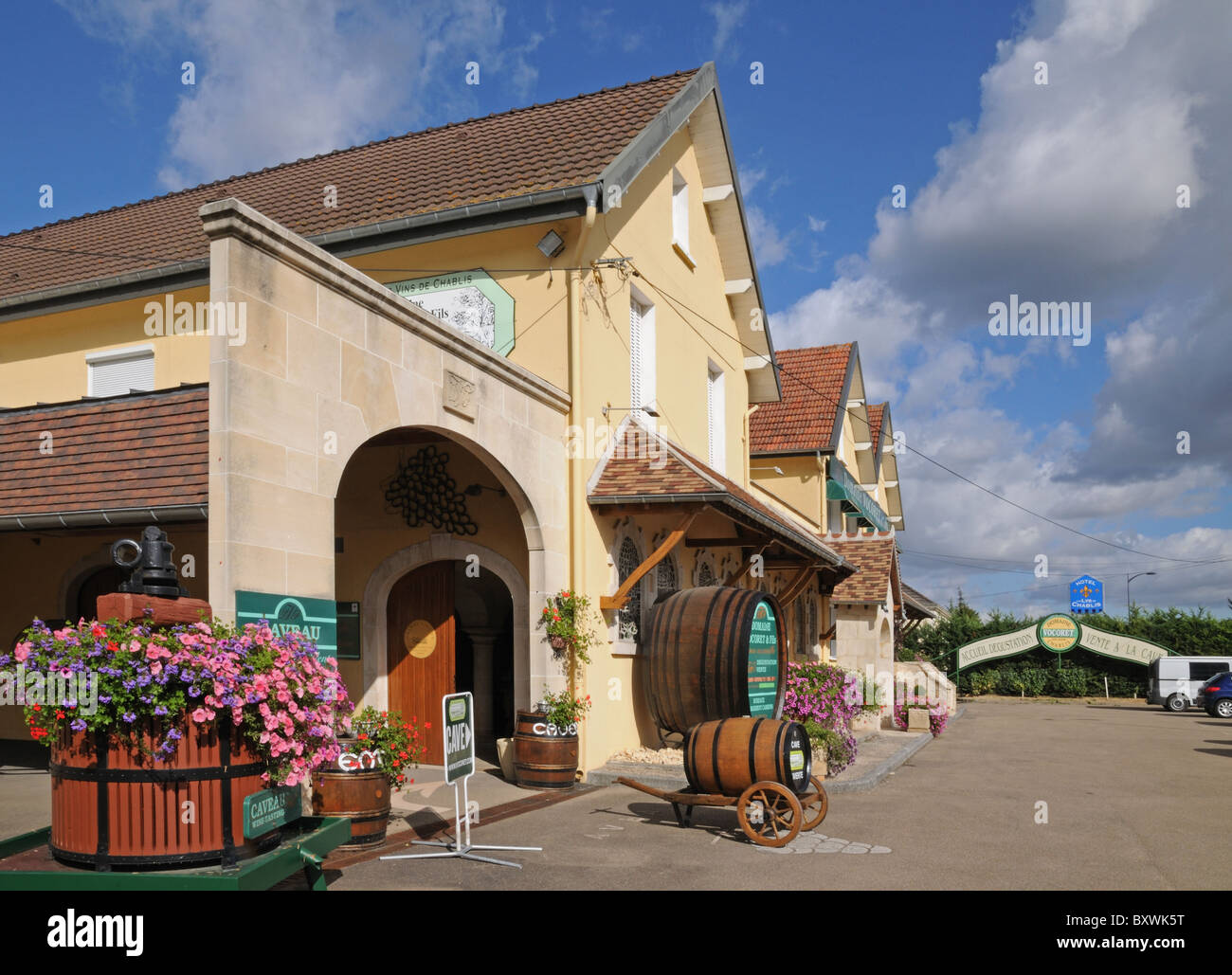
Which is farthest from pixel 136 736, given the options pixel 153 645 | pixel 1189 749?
pixel 1189 749

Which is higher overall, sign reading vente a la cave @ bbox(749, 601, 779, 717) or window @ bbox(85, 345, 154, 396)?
window @ bbox(85, 345, 154, 396)

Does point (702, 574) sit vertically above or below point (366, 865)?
above

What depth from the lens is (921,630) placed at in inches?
1684

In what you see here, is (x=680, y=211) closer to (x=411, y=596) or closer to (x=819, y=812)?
(x=411, y=596)

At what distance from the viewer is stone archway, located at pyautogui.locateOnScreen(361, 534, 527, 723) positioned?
12.3m

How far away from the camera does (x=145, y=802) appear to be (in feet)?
15.9

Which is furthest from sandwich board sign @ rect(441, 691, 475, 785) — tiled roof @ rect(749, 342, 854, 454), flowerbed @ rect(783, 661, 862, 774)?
tiled roof @ rect(749, 342, 854, 454)

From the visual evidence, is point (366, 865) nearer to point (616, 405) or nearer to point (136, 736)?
point (136, 736)

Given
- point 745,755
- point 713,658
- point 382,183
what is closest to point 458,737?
point 745,755

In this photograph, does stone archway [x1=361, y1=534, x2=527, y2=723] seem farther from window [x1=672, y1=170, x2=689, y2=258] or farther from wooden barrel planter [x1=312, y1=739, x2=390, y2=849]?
window [x1=672, y1=170, x2=689, y2=258]

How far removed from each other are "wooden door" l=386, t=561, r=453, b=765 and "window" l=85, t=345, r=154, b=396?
178 inches

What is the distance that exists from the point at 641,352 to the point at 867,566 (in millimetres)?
11846

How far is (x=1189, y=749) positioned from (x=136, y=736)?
60.3 ft

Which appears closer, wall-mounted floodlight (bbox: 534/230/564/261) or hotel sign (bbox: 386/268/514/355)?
wall-mounted floodlight (bbox: 534/230/564/261)
